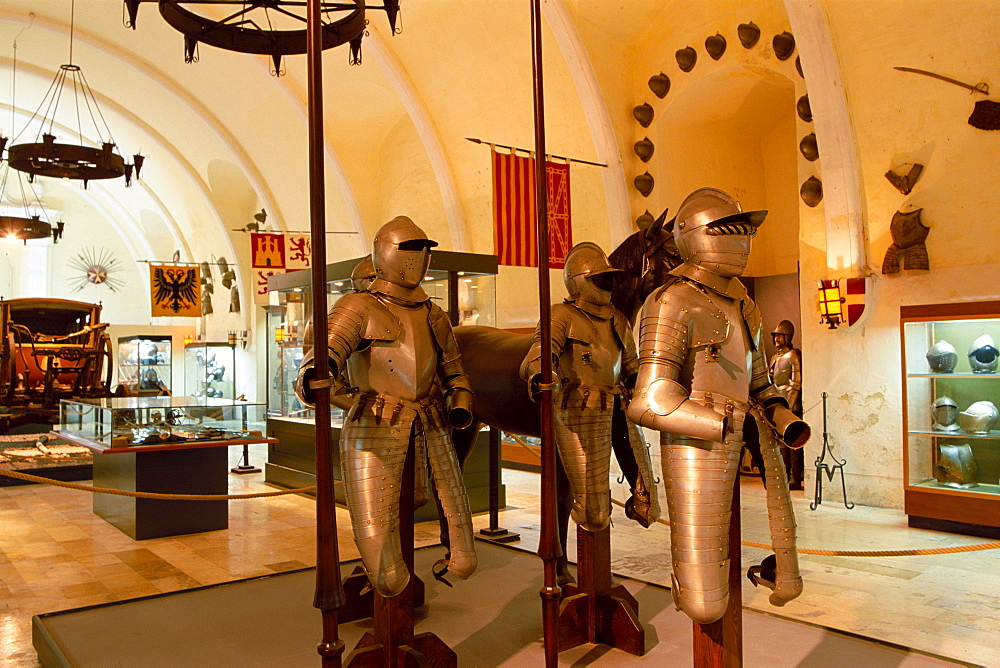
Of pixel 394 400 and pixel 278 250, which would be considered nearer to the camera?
pixel 394 400

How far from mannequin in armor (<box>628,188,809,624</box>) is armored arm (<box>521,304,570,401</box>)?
2.36ft

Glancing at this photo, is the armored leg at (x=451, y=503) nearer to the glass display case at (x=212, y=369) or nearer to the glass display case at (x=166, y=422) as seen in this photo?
the glass display case at (x=166, y=422)

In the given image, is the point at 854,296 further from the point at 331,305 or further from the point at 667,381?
the point at 667,381

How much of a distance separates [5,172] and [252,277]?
10968 millimetres

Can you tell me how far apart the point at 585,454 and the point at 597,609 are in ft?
2.55

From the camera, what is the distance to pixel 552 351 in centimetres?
364

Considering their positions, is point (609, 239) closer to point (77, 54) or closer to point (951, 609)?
point (951, 609)

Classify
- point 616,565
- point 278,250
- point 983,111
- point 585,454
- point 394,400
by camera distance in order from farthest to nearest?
1. point 278,250
2. point 983,111
3. point 616,565
4. point 585,454
5. point 394,400

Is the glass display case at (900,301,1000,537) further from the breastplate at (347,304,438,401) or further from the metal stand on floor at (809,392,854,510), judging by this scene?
the breastplate at (347,304,438,401)

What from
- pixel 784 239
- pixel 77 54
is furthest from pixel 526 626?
pixel 77 54

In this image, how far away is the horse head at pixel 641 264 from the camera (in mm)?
3594

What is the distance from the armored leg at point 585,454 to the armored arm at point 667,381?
99 cm

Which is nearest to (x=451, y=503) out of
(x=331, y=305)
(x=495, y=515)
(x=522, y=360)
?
(x=522, y=360)

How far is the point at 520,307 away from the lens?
12.4 m
